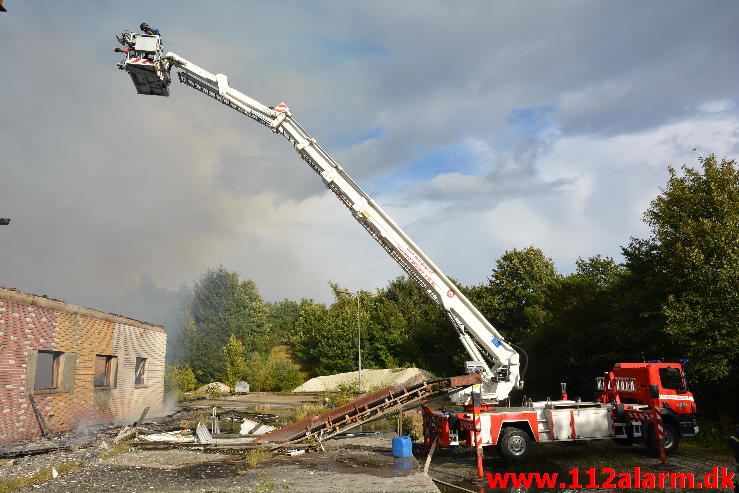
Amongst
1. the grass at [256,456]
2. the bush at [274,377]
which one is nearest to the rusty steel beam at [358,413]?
the grass at [256,456]

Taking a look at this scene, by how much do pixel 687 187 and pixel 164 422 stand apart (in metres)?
23.4

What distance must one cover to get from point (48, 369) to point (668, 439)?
72.0 feet

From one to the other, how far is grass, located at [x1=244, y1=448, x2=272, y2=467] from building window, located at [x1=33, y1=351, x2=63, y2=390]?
9546 mm

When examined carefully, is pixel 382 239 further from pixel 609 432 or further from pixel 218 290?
pixel 218 290

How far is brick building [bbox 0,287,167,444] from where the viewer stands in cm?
1642

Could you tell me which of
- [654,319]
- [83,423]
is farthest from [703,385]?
[83,423]

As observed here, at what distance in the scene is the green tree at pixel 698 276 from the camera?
16344 mm

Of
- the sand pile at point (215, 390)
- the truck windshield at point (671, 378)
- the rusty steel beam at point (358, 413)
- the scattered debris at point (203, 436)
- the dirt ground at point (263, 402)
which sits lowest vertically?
the dirt ground at point (263, 402)

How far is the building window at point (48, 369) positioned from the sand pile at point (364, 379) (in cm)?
2812

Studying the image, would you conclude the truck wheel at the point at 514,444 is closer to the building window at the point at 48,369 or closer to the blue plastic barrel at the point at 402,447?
the blue plastic barrel at the point at 402,447

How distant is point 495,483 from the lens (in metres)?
11.4

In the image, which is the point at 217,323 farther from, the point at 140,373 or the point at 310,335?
the point at 140,373

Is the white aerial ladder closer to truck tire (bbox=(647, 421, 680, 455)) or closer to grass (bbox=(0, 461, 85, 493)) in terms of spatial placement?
truck tire (bbox=(647, 421, 680, 455))

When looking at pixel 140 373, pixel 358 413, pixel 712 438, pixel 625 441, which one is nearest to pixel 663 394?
pixel 625 441
